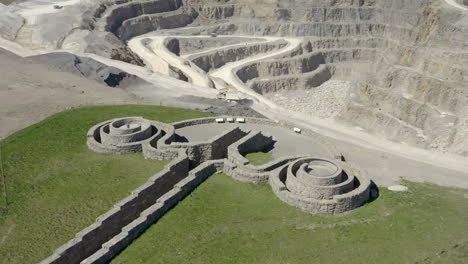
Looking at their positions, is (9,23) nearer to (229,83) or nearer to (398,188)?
(229,83)

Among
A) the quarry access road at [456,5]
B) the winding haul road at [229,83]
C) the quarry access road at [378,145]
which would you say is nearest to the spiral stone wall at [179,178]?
the quarry access road at [378,145]

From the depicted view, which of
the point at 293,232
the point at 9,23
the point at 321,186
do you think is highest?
the point at 9,23

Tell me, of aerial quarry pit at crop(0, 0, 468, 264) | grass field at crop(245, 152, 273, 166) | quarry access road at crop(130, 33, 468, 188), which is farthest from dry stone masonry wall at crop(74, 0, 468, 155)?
grass field at crop(245, 152, 273, 166)

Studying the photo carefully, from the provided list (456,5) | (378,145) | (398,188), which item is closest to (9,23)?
(378,145)

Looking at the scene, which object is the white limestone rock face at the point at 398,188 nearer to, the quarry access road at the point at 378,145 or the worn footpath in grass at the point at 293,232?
the worn footpath in grass at the point at 293,232

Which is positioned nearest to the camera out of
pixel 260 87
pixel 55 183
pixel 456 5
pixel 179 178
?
pixel 55 183

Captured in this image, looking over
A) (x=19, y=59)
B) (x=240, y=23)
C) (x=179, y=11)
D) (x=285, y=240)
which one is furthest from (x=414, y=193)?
(x=179, y=11)
